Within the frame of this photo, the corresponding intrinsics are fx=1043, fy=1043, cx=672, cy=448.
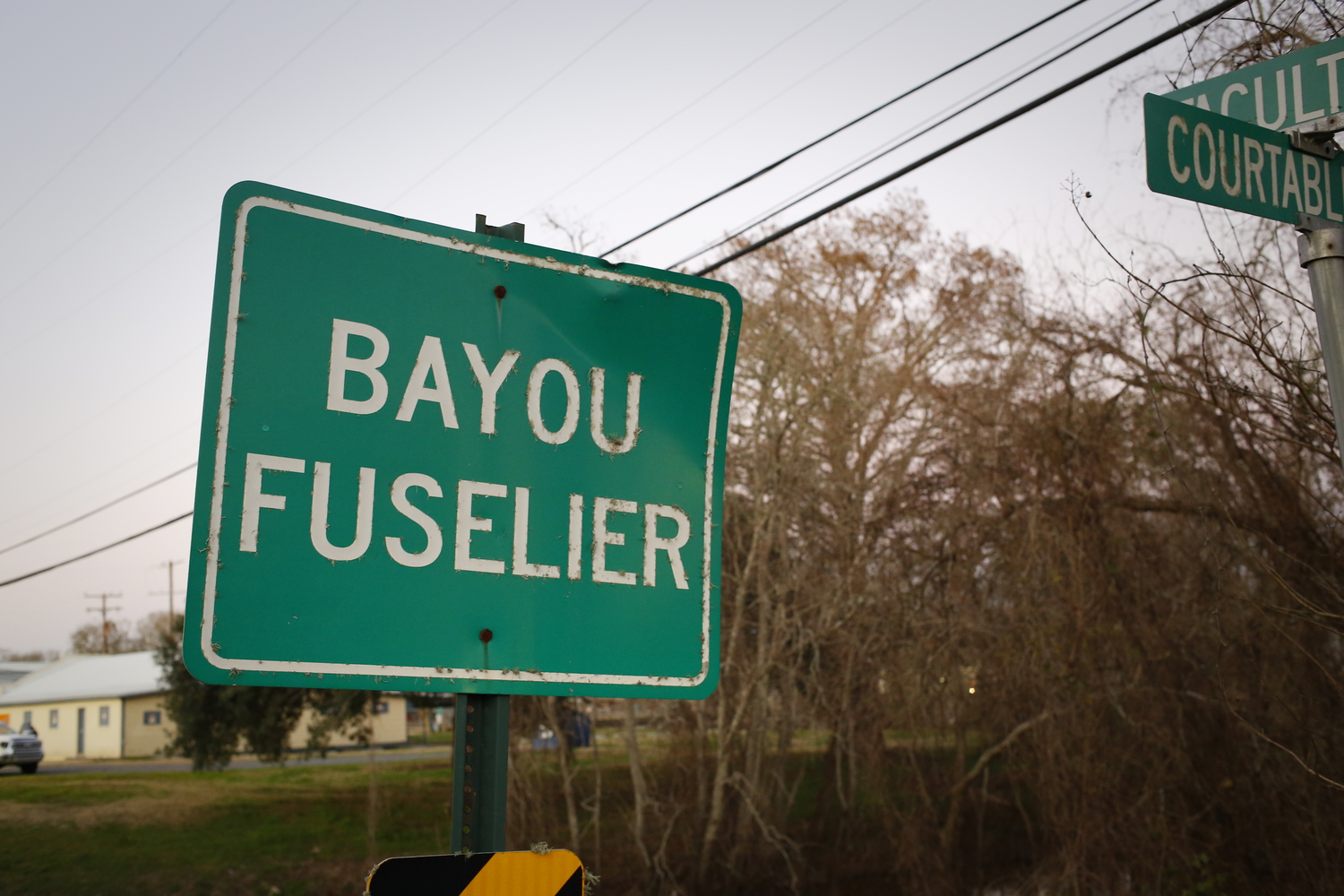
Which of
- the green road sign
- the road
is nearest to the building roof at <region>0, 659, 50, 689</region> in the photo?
the road

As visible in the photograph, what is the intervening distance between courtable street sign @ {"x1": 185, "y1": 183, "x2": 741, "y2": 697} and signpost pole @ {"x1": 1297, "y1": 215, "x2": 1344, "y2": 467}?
153 centimetres

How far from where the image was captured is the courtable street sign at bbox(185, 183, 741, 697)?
1363 millimetres

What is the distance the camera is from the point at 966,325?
18.9 metres

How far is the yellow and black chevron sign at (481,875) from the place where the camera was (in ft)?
4.43

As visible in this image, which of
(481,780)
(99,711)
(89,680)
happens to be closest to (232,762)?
(99,711)

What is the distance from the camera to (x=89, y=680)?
39.7 metres

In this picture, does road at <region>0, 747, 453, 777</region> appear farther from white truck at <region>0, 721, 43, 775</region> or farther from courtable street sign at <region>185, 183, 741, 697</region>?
courtable street sign at <region>185, 183, 741, 697</region>

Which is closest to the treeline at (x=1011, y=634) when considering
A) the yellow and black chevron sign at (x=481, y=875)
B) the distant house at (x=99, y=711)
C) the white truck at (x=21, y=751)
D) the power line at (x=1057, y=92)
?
the power line at (x=1057, y=92)

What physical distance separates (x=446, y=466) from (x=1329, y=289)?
215 centimetres

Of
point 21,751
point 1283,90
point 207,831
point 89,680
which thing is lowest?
point 207,831

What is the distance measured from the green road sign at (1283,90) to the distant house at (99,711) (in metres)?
35.3

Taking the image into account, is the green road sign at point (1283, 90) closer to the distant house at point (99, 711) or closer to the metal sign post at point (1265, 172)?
the metal sign post at point (1265, 172)

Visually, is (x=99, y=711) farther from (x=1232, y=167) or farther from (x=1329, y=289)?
(x=1329, y=289)

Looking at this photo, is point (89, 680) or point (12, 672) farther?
point (12, 672)
